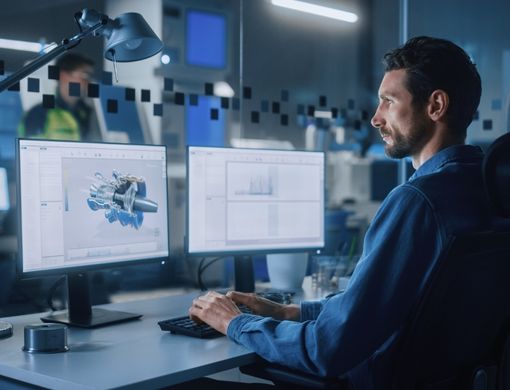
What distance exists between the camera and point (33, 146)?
5.58 ft

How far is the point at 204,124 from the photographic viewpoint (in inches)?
116

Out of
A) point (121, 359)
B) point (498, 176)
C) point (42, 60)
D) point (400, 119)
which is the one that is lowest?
point (121, 359)

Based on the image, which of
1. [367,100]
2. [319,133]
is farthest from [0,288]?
[367,100]

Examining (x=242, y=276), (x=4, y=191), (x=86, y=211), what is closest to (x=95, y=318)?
(x=86, y=211)

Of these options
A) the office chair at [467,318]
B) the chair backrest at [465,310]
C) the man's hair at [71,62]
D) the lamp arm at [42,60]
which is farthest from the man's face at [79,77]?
the chair backrest at [465,310]

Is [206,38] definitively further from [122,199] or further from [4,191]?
[122,199]

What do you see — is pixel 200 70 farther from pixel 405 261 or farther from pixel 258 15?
pixel 405 261

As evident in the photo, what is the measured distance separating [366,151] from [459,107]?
361 centimetres

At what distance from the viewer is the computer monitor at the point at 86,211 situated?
1.70 meters

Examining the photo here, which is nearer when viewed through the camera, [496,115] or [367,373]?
[367,373]

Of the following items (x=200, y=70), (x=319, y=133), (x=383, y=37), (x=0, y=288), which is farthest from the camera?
(x=383, y=37)

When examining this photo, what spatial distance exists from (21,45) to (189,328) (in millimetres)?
1201

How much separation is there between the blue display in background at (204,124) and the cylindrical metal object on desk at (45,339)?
1379mm

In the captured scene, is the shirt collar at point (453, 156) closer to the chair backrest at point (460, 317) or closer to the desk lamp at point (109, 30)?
the chair backrest at point (460, 317)
